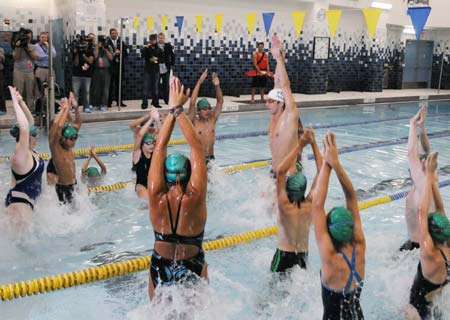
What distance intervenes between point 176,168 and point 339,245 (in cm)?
93

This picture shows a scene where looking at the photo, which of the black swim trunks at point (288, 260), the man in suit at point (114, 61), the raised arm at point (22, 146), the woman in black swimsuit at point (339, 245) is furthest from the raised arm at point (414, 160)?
the man in suit at point (114, 61)

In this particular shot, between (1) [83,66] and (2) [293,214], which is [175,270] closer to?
(2) [293,214]

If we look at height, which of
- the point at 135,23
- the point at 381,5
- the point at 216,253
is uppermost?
the point at 381,5

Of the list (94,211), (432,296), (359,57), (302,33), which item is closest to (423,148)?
(432,296)

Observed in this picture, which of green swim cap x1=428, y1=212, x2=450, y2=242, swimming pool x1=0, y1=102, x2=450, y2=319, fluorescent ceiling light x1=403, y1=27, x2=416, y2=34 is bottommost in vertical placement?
swimming pool x1=0, y1=102, x2=450, y2=319

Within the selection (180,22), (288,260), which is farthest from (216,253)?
(180,22)

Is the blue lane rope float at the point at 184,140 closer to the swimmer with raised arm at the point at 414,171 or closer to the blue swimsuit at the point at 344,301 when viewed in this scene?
the swimmer with raised arm at the point at 414,171

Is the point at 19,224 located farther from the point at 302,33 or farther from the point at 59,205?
the point at 302,33

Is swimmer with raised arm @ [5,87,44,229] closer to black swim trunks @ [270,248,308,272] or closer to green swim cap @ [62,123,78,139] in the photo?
green swim cap @ [62,123,78,139]

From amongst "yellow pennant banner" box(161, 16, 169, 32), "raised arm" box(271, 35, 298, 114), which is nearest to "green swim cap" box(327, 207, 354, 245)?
"raised arm" box(271, 35, 298, 114)

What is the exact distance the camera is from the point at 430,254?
313 cm

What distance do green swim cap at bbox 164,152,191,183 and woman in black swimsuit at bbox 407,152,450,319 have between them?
1.40 meters

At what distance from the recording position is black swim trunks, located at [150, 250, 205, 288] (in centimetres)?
299

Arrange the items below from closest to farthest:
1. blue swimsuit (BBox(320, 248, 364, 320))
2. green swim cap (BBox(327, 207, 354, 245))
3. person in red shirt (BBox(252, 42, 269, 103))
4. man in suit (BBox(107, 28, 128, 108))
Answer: green swim cap (BBox(327, 207, 354, 245))
blue swimsuit (BBox(320, 248, 364, 320))
man in suit (BBox(107, 28, 128, 108))
person in red shirt (BBox(252, 42, 269, 103))
